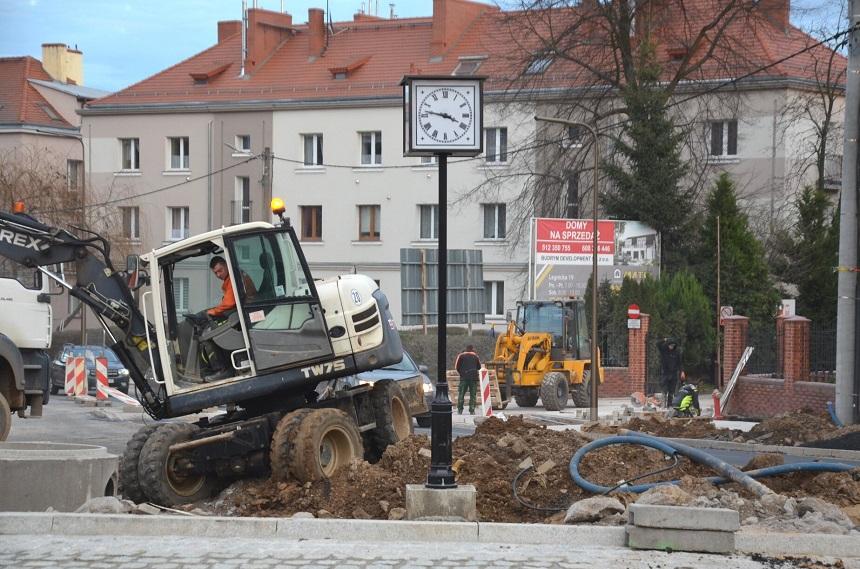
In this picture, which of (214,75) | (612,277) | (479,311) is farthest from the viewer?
(214,75)

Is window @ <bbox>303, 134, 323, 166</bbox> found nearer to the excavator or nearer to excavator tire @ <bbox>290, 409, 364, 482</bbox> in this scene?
the excavator

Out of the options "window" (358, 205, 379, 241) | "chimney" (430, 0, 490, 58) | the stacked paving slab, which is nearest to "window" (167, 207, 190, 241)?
"window" (358, 205, 379, 241)

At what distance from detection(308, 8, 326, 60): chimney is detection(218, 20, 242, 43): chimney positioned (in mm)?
5659

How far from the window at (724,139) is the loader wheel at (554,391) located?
2130 centimetres

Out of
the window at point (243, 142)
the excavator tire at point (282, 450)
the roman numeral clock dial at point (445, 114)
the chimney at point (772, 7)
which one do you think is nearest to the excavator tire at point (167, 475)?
the excavator tire at point (282, 450)

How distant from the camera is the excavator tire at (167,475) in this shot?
12875 millimetres

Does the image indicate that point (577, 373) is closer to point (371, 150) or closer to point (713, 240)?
point (713, 240)

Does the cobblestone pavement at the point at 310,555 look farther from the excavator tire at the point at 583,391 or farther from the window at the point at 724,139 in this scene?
the window at the point at 724,139

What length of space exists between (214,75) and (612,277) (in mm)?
26208

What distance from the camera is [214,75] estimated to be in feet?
202

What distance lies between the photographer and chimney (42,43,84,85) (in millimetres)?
74000

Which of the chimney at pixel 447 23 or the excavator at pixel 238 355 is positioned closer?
the excavator at pixel 238 355

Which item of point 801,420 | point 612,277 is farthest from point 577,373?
point 801,420

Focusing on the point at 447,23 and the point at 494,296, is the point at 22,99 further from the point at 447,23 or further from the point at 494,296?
the point at 494,296
